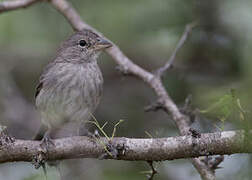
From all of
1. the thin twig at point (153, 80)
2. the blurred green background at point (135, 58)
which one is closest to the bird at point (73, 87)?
the thin twig at point (153, 80)

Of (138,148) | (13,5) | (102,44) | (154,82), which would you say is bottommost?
(138,148)

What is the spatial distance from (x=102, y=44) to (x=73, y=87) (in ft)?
2.08

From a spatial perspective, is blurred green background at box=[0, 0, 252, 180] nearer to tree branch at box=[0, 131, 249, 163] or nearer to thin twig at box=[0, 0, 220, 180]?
thin twig at box=[0, 0, 220, 180]

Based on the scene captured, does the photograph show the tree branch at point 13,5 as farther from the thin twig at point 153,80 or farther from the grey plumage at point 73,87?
the grey plumage at point 73,87

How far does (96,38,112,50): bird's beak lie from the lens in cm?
521

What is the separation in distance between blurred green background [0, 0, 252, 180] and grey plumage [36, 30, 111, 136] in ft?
1.51


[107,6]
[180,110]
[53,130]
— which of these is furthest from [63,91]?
[107,6]

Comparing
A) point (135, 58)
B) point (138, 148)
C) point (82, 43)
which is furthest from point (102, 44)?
point (138, 148)

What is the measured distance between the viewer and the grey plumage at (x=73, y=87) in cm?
507

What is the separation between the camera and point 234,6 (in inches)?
221

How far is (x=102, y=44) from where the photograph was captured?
532 centimetres

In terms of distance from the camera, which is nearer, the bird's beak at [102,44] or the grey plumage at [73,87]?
the grey plumage at [73,87]

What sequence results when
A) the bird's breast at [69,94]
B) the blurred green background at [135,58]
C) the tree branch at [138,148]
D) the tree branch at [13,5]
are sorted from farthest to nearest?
Answer: the blurred green background at [135,58] < the tree branch at [13,5] < the bird's breast at [69,94] < the tree branch at [138,148]

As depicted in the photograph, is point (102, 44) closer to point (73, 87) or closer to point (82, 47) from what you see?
point (82, 47)
